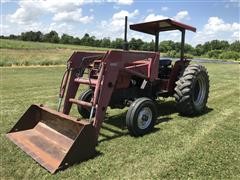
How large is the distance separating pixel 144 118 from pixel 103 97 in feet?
3.38

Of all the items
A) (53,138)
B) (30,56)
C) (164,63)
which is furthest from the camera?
(30,56)

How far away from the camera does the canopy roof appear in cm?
736

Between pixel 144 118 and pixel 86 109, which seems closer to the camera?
pixel 144 118

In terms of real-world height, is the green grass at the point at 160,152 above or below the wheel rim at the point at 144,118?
below

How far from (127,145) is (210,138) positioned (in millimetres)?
1576

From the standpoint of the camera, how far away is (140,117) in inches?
233

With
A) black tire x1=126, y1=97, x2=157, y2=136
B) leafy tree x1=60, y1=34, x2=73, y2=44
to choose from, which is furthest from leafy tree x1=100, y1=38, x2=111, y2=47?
black tire x1=126, y1=97, x2=157, y2=136

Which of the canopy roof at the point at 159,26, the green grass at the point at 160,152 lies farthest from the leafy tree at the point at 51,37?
the green grass at the point at 160,152

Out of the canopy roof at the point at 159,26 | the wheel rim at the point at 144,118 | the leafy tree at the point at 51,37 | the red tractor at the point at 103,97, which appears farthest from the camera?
the leafy tree at the point at 51,37

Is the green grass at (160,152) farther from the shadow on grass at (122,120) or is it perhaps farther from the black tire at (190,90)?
the black tire at (190,90)

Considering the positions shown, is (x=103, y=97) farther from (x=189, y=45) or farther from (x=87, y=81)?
(x=189, y=45)

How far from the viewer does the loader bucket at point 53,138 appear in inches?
182

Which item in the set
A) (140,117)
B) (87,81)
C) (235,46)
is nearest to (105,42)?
(235,46)

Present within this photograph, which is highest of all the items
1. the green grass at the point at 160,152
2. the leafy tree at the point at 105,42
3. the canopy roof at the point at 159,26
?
the leafy tree at the point at 105,42
